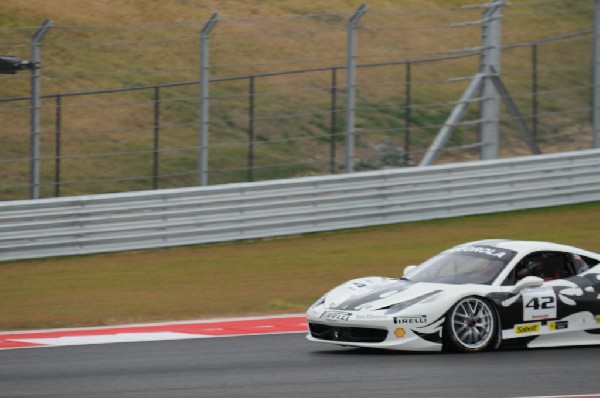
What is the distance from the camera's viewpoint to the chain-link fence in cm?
2120

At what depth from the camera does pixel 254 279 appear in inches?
632

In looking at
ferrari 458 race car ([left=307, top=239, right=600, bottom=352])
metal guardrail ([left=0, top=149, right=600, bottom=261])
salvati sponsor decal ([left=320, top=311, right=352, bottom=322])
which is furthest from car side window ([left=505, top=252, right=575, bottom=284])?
metal guardrail ([left=0, top=149, right=600, bottom=261])

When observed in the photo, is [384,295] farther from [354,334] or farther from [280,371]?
[280,371]

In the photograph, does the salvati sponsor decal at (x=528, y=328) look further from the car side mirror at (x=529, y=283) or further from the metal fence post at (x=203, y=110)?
the metal fence post at (x=203, y=110)

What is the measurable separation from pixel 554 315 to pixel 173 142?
42.2 ft

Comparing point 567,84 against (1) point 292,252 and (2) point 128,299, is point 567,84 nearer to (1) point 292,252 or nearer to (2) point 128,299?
(1) point 292,252

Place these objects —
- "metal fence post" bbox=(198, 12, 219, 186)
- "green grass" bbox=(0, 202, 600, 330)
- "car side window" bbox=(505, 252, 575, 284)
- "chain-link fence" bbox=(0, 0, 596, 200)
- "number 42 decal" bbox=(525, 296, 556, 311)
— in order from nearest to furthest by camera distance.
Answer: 1. "number 42 decal" bbox=(525, 296, 556, 311)
2. "car side window" bbox=(505, 252, 575, 284)
3. "green grass" bbox=(0, 202, 600, 330)
4. "metal fence post" bbox=(198, 12, 219, 186)
5. "chain-link fence" bbox=(0, 0, 596, 200)

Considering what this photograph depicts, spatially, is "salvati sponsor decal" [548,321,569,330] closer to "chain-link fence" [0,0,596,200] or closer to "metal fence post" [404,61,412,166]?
"chain-link fence" [0,0,596,200]

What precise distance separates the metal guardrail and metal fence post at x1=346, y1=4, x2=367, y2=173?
605mm

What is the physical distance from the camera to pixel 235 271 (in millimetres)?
16641

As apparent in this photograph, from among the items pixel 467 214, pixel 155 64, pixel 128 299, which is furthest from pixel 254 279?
pixel 155 64

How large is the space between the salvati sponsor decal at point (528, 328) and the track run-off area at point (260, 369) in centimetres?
19

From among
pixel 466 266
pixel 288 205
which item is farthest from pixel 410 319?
pixel 288 205

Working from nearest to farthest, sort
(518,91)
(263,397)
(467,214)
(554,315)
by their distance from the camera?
(263,397), (554,315), (467,214), (518,91)
